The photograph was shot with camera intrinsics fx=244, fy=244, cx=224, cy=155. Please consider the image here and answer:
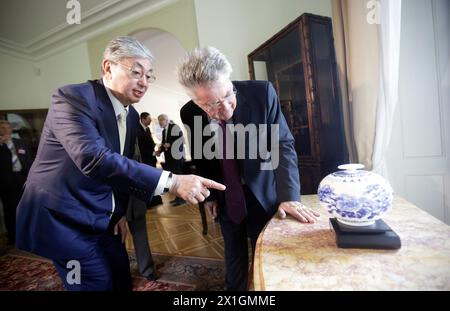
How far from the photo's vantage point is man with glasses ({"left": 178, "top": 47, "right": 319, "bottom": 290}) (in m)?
1.11

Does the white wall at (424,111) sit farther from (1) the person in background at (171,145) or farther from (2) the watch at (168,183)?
(1) the person in background at (171,145)

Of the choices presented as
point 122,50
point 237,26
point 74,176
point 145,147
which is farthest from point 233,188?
point 237,26

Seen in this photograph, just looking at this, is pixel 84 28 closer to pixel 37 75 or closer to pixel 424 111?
pixel 37 75

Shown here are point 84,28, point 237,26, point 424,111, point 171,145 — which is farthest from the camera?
point 171,145

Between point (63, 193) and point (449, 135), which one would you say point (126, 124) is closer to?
point (63, 193)

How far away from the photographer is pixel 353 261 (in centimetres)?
71

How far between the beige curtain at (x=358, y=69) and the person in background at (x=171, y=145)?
3316 mm

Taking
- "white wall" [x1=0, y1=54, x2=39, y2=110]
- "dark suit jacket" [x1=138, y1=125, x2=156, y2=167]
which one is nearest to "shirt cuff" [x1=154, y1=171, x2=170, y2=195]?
"dark suit jacket" [x1=138, y1=125, x2=156, y2=167]

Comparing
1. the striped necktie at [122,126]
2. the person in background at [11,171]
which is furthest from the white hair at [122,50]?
the person in background at [11,171]

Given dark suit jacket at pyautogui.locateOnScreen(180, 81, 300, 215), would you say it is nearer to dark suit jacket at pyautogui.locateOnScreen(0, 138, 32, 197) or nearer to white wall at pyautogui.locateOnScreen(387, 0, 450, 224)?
white wall at pyautogui.locateOnScreen(387, 0, 450, 224)

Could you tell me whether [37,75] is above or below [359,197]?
above

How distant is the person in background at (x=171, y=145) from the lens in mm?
4629

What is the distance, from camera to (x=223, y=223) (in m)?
1.46

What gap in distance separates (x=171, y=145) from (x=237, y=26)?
2401 millimetres
